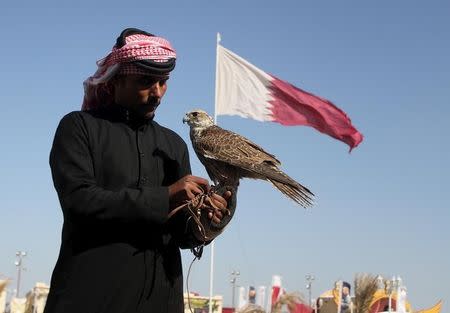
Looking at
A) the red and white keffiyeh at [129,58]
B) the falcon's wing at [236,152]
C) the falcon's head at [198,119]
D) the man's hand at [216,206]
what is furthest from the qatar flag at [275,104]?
the man's hand at [216,206]

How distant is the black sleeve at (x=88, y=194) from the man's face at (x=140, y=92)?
0.25 meters

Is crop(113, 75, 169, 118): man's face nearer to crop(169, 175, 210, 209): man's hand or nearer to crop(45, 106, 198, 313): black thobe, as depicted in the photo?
crop(45, 106, 198, 313): black thobe

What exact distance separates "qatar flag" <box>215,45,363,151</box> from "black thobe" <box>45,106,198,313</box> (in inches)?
459

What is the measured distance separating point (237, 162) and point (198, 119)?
0.87 m

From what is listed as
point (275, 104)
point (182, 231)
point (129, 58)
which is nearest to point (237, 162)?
point (182, 231)

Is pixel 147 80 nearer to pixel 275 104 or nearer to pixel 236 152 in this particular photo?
pixel 236 152

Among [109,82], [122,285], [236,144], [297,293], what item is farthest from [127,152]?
[297,293]

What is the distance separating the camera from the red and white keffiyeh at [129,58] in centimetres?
271

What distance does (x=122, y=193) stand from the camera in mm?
Answer: 2502

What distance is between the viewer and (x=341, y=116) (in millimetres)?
14531

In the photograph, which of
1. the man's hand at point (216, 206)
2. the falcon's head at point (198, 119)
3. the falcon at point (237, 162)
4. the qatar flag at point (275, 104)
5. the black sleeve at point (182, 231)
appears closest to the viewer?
the man's hand at point (216, 206)

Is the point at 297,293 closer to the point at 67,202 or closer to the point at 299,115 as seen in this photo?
the point at 299,115

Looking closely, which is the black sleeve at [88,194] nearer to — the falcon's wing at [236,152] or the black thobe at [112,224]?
the black thobe at [112,224]

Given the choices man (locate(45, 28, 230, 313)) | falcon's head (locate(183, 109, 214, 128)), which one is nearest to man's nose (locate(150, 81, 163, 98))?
man (locate(45, 28, 230, 313))
